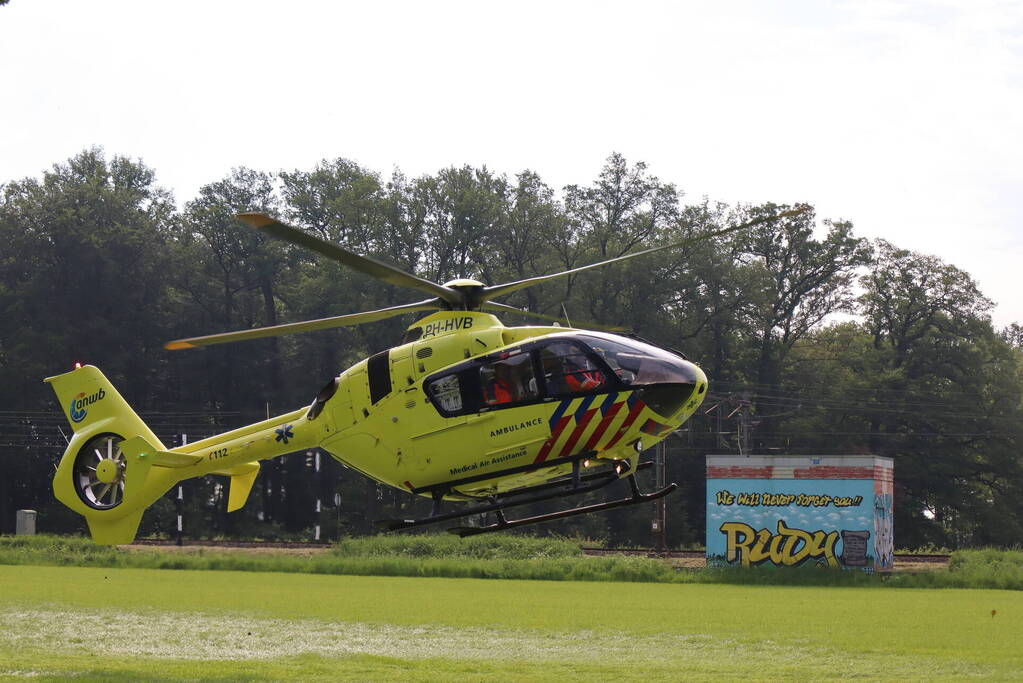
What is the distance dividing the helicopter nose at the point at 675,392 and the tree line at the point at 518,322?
209 feet

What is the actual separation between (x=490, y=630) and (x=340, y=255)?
2132 centimetres

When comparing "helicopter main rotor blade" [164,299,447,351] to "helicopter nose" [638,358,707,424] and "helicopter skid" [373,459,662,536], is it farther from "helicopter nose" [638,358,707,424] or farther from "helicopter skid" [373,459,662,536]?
"helicopter nose" [638,358,707,424]

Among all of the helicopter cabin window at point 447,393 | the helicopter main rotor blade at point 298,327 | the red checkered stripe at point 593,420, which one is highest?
the helicopter main rotor blade at point 298,327

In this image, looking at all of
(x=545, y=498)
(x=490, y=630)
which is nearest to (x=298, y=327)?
(x=545, y=498)

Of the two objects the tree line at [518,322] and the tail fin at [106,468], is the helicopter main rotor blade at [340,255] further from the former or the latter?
the tree line at [518,322]

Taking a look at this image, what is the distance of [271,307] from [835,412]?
41429 mm

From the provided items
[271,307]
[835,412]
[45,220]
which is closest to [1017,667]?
[835,412]

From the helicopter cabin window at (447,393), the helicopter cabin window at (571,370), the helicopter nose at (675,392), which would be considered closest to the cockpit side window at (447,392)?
the helicopter cabin window at (447,393)

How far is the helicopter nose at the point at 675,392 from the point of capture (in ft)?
63.9

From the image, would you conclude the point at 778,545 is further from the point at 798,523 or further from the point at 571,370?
the point at 571,370

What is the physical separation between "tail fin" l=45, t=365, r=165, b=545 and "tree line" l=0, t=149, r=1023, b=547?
2401 inches

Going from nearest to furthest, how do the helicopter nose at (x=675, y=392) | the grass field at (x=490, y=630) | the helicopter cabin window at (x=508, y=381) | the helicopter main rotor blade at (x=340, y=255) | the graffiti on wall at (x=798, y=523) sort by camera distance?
the helicopter main rotor blade at (x=340, y=255), the helicopter nose at (x=675, y=392), the helicopter cabin window at (x=508, y=381), the grass field at (x=490, y=630), the graffiti on wall at (x=798, y=523)

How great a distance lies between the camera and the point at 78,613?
40375mm

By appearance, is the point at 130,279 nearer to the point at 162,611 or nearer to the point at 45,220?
the point at 45,220
